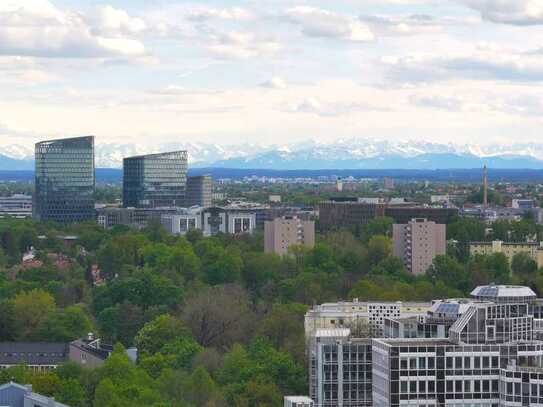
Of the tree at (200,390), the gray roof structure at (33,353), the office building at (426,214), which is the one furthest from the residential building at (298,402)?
the office building at (426,214)

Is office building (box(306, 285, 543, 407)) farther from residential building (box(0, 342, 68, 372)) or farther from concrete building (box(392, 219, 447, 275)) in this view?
concrete building (box(392, 219, 447, 275))

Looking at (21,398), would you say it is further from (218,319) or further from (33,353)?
(218,319)

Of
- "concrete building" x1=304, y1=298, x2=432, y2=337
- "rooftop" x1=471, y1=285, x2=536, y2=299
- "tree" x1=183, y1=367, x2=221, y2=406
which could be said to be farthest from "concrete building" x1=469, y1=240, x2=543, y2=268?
"tree" x1=183, y1=367, x2=221, y2=406

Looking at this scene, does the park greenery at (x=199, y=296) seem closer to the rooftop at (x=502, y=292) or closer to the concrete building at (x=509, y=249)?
the concrete building at (x=509, y=249)

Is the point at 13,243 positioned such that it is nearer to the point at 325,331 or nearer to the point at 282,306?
the point at 282,306

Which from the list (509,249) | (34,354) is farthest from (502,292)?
(509,249)
